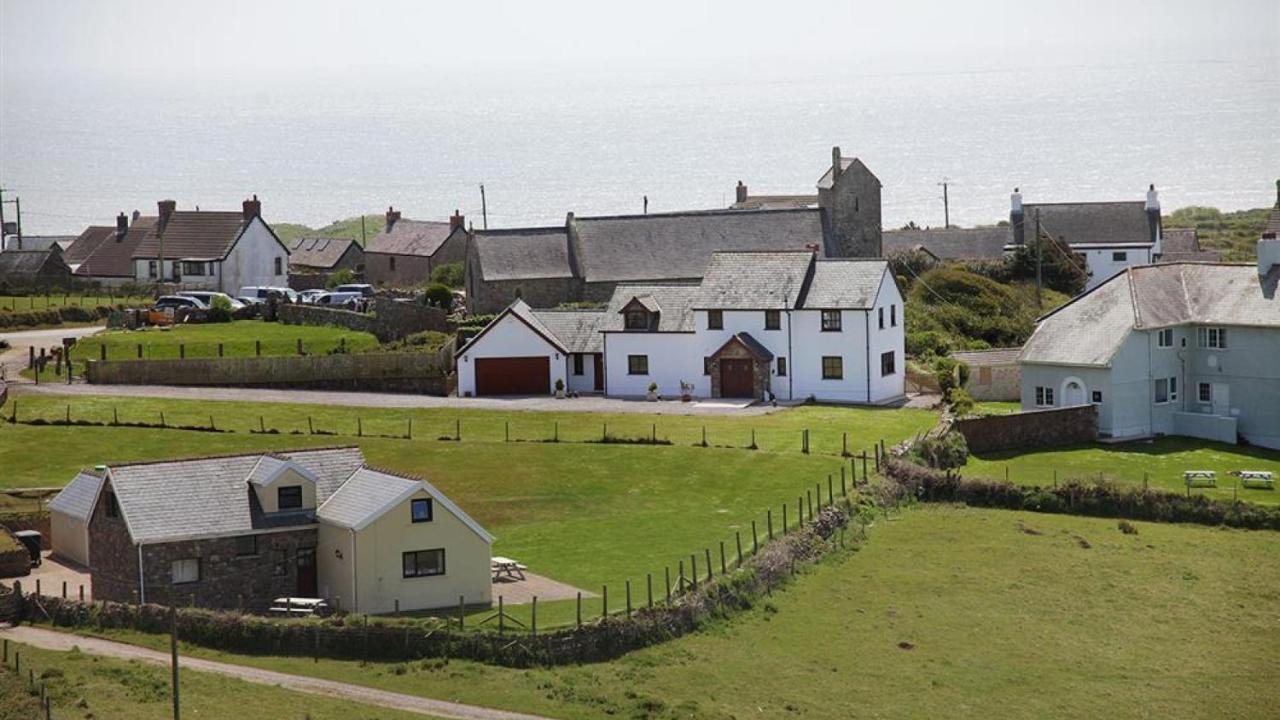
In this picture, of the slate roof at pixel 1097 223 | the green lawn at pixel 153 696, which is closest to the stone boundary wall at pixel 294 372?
the green lawn at pixel 153 696

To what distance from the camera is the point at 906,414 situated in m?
72.4

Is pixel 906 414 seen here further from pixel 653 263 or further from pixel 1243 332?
pixel 653 263

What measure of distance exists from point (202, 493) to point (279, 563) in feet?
9.23

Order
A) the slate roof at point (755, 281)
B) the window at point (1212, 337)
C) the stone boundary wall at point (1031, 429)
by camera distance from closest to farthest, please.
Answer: the stone boundary wall at point (1031, 429)
the window at point (1212, 337)
the slate roof at point (755, 281)

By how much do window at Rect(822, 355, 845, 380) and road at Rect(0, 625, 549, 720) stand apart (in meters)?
37.2

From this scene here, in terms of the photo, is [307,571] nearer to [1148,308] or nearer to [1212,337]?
[1148,308]

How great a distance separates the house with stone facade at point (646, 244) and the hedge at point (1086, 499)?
108 ft

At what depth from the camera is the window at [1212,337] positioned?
A: 71438 millimetres

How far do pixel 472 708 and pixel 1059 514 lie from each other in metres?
24.8

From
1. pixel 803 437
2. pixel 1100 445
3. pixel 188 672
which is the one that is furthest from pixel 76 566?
pixel 1100 445

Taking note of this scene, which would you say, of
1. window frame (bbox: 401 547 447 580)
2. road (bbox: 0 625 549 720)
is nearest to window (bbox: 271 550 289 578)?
window frame (bbox: 401 547 447 580)

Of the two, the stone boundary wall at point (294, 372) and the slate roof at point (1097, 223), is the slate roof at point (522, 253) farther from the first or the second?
the slate roof at point (1097, 223)

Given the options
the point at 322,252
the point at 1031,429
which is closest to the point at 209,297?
the point at 322,252

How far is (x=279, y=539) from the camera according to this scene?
50375 mm
